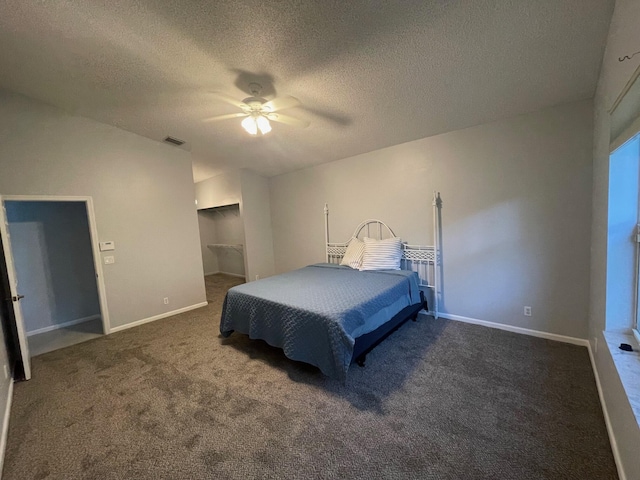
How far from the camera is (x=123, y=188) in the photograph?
3.58 m

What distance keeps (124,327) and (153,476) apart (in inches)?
110

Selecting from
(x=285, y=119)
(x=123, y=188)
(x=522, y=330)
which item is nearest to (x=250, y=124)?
(x=285, y=119)

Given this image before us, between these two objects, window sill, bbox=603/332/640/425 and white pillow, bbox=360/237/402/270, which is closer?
window sill, bbox=603/332/640/425

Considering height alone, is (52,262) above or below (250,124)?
below

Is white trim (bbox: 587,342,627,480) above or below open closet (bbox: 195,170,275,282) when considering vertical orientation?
below

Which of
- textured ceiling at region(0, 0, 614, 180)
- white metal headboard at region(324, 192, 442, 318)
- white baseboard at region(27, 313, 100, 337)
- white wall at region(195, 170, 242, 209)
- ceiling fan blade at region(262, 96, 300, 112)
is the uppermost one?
textured ceiling at region(0, 0, 614, 180)

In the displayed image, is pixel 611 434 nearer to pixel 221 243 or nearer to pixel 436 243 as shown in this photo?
pixel 436 243

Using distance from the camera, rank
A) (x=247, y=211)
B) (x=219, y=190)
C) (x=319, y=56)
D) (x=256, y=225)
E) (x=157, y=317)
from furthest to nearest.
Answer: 1. (x=219, y=190)
2. (x=256, y=225)
3. (x=247, y=211)
4. (x=157, y=317)
5. (x=319, y=56)

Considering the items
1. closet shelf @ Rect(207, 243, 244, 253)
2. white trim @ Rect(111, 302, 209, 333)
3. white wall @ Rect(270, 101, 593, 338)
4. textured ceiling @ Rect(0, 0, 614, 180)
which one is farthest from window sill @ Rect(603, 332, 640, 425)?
closet shelf @ Rect(207, 243, 244, 253)

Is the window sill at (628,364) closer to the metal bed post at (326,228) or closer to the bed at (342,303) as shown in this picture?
the bed at (342,303)

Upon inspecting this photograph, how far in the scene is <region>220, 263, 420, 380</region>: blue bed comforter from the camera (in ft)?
6.75

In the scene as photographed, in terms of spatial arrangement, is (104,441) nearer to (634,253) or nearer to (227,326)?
(227,326)

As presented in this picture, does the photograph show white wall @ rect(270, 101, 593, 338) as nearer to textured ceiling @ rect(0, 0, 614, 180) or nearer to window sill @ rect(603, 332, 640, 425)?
textured ceiling @ rect(0, 0, 614, 180)

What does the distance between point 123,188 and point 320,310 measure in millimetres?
3385
